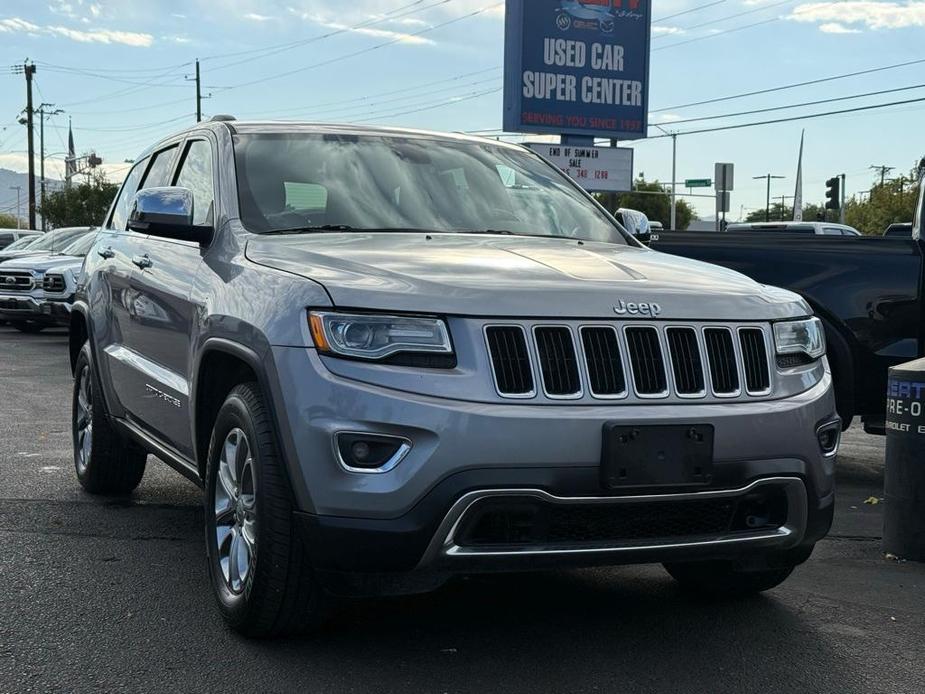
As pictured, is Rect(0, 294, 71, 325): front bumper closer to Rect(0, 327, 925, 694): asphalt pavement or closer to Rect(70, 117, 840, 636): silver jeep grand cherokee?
Rect(0, 327, 925, 694): asphalt pavement

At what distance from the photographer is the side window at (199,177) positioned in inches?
206

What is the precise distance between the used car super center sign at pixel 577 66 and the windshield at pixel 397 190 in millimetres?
20093

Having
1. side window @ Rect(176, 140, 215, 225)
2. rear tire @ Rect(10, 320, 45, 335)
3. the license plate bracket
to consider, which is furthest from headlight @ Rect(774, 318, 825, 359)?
rear tire @ Rect(10, 320, 45, 335)

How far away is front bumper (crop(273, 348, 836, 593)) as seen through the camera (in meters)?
3.60

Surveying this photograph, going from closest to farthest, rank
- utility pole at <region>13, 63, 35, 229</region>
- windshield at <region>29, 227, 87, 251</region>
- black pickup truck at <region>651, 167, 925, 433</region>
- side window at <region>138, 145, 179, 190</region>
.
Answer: side window at <region>138, 145, 179, 190</region> → black pickup truck at <region>651, 167, 925, 433</region> → windshield at <region>29, 227, 87, 251</region> → utility pole at <region>13, 63, 35, 229</region>

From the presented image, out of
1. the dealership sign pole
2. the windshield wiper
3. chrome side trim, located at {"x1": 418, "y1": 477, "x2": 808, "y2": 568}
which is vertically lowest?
chrome side trim, located at {"x1": 418, "y1": 477, "x2": 808, "y2": 568}

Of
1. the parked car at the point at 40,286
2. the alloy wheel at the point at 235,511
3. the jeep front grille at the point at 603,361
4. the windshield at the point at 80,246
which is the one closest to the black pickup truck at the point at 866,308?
the jeep front grille at the point at 603,361

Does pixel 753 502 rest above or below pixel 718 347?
below

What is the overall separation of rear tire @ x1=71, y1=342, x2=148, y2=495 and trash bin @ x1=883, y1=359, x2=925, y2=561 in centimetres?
376

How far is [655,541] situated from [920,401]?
7.35ft

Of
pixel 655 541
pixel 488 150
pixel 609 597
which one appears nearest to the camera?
pixel 655 541

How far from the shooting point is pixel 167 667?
3.95 metres

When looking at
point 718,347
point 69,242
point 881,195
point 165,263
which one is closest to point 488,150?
point 165,263

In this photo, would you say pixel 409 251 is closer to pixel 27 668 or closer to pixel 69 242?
pixel 27 668
